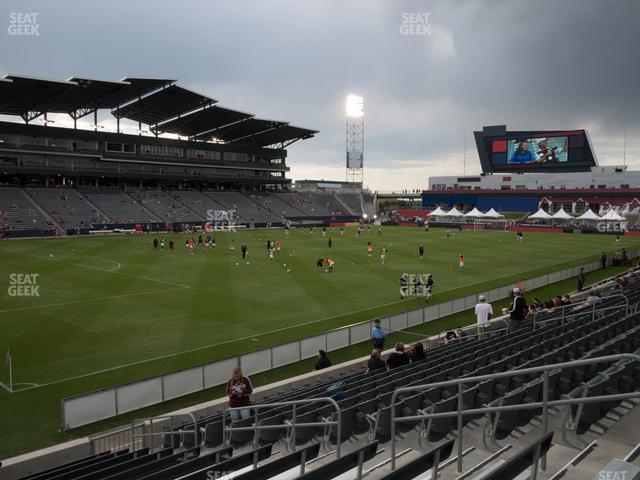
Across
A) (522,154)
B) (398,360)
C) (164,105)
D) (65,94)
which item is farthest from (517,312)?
(522,154)

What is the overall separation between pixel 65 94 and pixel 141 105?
12.2m

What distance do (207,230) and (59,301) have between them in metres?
50.5

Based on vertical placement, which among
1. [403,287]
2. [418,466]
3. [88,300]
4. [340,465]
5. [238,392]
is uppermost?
[418,466]

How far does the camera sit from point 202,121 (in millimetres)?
87250

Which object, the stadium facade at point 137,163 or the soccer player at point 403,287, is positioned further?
the stadium facade at point 137,163

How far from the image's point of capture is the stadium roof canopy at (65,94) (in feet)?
200

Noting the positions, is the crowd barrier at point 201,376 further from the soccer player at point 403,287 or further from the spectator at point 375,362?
the soccer player at point 403,287

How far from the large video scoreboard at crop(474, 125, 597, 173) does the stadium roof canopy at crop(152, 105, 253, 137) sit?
5441 centimetres

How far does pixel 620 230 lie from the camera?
254 feet

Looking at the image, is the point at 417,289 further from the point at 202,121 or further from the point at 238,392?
the point at 202,121

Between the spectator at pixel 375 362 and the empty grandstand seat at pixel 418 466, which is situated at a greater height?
the empty grandstand seat at pixel 418 466

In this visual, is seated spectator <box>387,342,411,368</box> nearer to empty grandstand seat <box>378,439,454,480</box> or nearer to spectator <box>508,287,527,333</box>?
spectator <box>508,287,527,333</box>

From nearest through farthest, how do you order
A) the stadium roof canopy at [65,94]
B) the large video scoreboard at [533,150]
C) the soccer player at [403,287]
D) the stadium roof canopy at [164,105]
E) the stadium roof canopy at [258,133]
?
1. the soccer player at [403,287]
2. the stadium roof canopy at [65,94]
3. the stadium roof canopy at [164,105]
4. the stadium roof canopy at [258,133]
5. the large video scoreboard at [533,150]

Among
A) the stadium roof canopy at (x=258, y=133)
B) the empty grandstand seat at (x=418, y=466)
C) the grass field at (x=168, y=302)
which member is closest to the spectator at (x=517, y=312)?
the grass field at (x=168, y=302)
